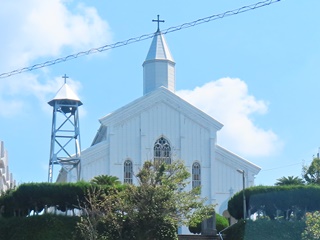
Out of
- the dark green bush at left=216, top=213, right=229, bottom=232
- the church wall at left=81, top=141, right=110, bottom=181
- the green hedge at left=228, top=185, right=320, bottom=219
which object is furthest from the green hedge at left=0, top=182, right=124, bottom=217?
the church wall at left=81, top=141, right=110, bottom=181

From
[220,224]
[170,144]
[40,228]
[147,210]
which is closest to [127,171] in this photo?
[170,144]

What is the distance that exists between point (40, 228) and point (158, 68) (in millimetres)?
23235

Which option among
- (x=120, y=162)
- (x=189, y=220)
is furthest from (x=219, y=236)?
(x=120, y=162)

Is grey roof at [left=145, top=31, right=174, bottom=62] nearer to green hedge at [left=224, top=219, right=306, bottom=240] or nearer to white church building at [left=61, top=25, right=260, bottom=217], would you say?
white church building at [left=61, top=25, right=260, bottom=217]

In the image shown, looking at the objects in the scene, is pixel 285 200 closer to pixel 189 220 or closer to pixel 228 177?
pixel 189 220

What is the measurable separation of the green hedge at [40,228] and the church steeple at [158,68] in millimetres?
21855

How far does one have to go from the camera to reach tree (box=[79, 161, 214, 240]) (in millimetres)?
35688

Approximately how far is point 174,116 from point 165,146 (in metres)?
2.05

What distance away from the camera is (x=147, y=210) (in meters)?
35.6

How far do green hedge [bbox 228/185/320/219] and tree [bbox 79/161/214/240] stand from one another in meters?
5.48

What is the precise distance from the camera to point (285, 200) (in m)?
41.2

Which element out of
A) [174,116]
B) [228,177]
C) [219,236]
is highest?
[174,116]

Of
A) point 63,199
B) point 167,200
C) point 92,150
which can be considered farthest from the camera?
point 92,150

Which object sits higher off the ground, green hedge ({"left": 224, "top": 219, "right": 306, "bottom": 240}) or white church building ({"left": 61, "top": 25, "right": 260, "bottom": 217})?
white church building ({"left": 61, "top": 25, "right": 260, "bottom": 217})
